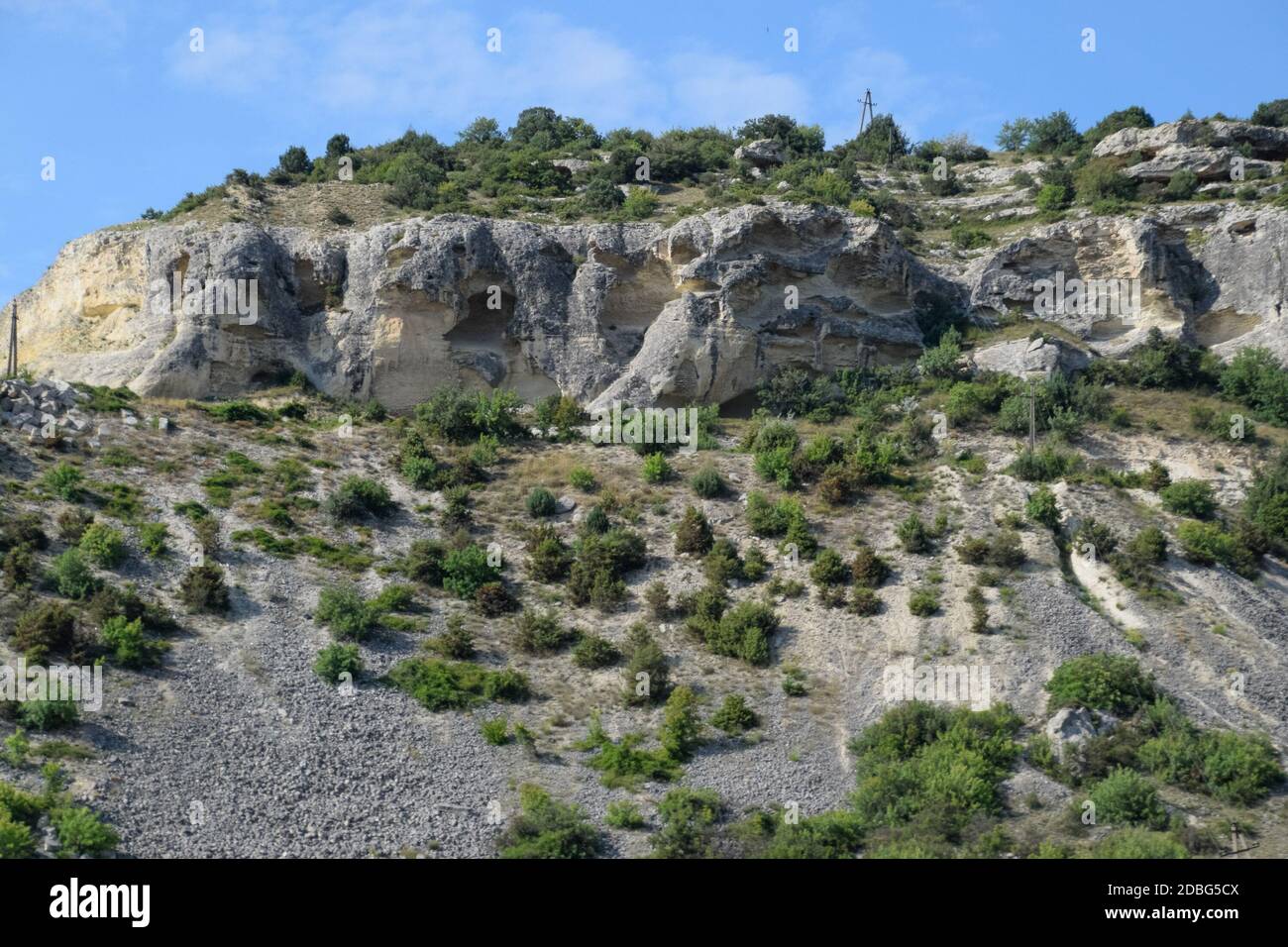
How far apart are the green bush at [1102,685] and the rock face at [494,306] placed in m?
15.0

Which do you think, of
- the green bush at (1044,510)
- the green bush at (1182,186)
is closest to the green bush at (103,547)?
the green bush at (1044,510)

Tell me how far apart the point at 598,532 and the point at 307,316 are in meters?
12.7

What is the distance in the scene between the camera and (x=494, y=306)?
44.4 meters

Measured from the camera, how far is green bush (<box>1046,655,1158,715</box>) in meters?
29.6

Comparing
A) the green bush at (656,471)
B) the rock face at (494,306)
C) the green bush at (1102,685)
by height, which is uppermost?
the rock face at (494,306)

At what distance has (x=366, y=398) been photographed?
42.9 m

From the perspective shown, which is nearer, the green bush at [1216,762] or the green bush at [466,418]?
the green bush at [1216,762]

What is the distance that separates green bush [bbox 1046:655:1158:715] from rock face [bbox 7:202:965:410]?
1502 centimetres

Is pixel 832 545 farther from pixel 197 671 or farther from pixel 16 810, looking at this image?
pixel 16 810

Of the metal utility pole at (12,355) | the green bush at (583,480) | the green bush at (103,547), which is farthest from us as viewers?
the metal utility pole at (12,355)

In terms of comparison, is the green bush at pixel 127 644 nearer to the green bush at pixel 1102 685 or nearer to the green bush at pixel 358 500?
the green bush at pixel 358 500

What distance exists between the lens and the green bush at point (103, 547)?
31922mm

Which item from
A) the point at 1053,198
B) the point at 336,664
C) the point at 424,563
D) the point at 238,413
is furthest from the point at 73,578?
the point at 1053,198

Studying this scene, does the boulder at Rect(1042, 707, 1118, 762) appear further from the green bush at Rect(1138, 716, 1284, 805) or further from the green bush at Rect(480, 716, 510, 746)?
the green bush at Rect(480, 716, 510, 746)
